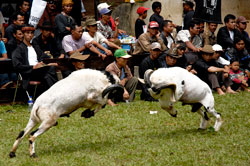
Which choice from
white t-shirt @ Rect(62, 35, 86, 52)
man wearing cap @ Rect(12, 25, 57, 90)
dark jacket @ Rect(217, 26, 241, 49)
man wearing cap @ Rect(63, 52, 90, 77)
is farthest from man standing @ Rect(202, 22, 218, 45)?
man wearing cap @ Rect(12, 25, 57, 90)

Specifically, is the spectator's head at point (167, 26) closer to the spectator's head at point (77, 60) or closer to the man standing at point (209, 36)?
the man standing at point (209, 36)

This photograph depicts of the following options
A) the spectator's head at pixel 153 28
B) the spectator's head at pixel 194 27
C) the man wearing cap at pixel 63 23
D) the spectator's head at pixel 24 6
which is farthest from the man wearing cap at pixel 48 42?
the spectator's head at pixel 194 27

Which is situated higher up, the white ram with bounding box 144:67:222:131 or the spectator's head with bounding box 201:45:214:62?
the white ram with bounding box 144:67:222:131

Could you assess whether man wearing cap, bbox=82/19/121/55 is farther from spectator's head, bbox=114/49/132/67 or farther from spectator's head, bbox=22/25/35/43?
spectator's head, bbox=22/25/35/43

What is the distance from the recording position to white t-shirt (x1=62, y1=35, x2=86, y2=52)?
39.2 feet

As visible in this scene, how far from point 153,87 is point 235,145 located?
1661 millimetres

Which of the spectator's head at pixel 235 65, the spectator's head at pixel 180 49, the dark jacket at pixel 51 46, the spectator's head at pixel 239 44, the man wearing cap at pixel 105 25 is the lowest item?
the spectator's head at pixel 235 65

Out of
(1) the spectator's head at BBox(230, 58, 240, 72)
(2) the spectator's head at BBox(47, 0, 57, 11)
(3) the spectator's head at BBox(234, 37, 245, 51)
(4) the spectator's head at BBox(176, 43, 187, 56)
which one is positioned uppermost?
(2) the spectator's head at BBox(47, 0, 57, 11)

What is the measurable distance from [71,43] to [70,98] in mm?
4806

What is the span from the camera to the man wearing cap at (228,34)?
14.0m

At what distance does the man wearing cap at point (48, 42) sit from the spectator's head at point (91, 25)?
91cm

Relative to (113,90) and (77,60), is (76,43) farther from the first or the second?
(113,90)

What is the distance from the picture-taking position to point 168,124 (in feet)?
31.1

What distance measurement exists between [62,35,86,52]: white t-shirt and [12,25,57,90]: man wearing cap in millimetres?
702
